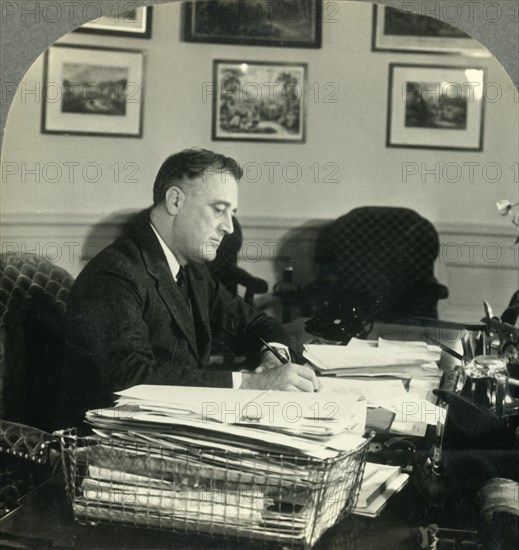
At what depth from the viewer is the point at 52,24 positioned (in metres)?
1.25

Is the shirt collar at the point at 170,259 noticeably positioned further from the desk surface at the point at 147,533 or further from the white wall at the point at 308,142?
the desk surface at the point at 147,533

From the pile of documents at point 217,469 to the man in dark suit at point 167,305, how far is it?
0.29m

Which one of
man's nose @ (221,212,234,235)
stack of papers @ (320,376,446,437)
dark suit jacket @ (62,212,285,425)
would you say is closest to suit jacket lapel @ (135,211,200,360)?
dark suit jacket @ (62,212,285,425)

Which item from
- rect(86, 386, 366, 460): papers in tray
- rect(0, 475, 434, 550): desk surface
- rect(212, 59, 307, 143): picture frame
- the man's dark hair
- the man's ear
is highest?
rect(212, 59, 307, 143): picture frame

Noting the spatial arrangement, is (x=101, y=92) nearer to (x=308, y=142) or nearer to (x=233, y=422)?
(x=308, y=142)

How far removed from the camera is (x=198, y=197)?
1092 mm

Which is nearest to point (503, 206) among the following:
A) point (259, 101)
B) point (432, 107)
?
point (432, 107)

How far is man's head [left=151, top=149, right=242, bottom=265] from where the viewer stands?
1.08 metres

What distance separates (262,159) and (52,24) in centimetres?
50

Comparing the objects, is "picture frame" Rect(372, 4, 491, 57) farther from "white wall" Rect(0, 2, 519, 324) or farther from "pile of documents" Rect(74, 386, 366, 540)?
"pile of documents" Rect(74, 386, 366, 540)

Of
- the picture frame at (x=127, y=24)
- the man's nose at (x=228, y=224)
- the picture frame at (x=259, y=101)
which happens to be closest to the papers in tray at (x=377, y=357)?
the man's nose at (x=228, y=224)

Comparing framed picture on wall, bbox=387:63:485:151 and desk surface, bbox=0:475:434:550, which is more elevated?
framed picture on wall, bbox=387:63:485:151

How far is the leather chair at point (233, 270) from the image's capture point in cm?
110

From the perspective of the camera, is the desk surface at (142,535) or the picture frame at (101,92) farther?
the picture frame at (101,92)
